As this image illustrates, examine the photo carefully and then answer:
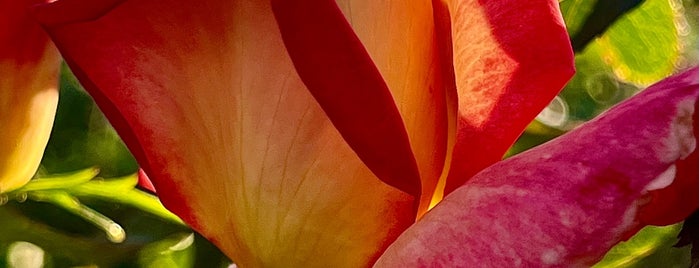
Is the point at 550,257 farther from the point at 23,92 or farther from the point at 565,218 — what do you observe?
the point at 23,92

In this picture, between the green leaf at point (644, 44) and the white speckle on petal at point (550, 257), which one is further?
the green leaf at point (644, 44)

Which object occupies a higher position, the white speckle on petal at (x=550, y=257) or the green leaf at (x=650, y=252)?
the white speckle on petal at (x=550, y=257)

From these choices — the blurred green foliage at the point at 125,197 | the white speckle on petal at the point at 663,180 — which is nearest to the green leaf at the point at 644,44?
the blurred green foliage at the point at 125,197

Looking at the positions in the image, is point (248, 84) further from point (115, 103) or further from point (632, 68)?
point (632, 68)

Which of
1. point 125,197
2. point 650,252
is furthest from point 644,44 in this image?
point 125,197

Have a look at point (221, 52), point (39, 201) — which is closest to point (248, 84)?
point (221, 52)

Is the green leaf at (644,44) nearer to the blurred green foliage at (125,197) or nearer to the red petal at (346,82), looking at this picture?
the blurred green foliage at (125,197)
